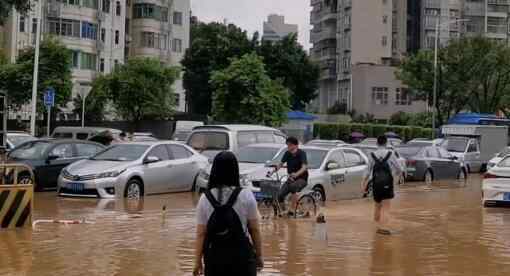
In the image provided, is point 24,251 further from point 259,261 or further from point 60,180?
point 60,180

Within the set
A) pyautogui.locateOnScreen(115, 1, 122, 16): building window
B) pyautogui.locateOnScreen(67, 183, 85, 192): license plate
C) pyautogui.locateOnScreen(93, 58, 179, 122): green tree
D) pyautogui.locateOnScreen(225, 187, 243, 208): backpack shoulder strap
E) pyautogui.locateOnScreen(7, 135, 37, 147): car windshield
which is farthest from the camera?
pyautogui.locateOnScreen(115, 1, 122, 16): building window

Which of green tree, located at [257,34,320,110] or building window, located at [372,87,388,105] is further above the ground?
green tree, located at [257,34,320,110]

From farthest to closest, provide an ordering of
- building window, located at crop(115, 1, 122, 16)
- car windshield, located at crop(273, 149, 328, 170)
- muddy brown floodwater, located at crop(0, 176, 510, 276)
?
building window, located at crop(115, 1, 122, 16)
car windshield, located at crop(273, 149, 328, 170)
muddy brown floodwater, located at crop(0, 176, 510, 276)

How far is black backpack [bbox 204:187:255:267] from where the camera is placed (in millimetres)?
6289

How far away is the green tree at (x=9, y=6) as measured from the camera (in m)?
23.6

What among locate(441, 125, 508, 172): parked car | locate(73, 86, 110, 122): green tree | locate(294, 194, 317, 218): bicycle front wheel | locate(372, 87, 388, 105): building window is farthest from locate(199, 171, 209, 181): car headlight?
locate(372, 87, 388, 105): building window

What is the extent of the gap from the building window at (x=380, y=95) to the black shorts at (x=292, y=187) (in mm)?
Answer: 69303

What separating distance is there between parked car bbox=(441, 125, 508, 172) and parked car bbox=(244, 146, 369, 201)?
18683 millimetres

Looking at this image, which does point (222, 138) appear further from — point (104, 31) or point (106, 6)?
point (106, 6)

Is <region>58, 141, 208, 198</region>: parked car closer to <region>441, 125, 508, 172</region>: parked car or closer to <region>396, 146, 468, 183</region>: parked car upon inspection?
<region>396, 146, 468, 183</region>: parked car

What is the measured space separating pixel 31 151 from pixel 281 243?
11581 millimetres

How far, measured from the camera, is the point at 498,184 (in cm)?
2067

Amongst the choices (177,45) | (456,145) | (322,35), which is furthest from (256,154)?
(322,35)

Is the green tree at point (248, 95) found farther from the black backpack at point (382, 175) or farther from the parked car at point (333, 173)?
the black backpack at point (382, 175)
